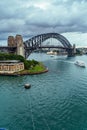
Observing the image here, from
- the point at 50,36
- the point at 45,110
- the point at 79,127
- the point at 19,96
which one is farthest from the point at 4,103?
the point at 50,36

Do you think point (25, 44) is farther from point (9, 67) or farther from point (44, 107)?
point (44, 107)

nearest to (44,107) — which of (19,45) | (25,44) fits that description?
(19,45)

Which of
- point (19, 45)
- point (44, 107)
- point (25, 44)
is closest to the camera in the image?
point (44, 107)

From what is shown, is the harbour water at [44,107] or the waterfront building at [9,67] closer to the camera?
the harbour water at [44,107]

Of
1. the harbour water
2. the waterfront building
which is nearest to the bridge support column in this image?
the waterfront building

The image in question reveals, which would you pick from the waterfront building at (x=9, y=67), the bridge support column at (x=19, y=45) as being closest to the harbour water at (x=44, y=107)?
the waterfront building at (x=9, y=67)

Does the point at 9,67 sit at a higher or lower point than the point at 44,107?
higher

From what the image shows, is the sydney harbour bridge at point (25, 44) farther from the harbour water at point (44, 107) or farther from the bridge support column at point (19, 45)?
the harbour water at point (44, 107)

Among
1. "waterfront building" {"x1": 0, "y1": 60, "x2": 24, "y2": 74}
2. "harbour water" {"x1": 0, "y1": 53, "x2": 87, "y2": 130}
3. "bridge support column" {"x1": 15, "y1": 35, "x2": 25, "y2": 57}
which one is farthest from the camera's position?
"bridge support column" {"x1": 15, "y1": 35, "x2": 25, "y2": 57}

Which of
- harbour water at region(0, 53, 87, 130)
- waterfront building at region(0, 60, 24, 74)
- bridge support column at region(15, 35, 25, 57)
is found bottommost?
harbour water at region(0, 53, 87, 130)

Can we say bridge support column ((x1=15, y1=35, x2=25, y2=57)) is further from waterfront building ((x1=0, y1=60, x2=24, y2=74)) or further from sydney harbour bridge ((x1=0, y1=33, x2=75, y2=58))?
waterfront building ((x1=0, y1=60, x2=24, y2=74))

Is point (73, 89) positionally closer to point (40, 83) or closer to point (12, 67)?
point (40, 83)
